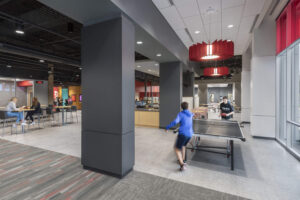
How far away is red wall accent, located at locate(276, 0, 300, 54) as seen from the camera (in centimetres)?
385

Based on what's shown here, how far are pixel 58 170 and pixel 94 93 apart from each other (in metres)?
1.93

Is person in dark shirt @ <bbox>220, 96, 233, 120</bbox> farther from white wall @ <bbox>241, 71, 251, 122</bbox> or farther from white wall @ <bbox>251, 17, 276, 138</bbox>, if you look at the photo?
white wall @ <bbox>241, 71, 251, 122</bbox>

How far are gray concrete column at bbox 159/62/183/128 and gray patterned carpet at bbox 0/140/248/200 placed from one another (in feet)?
14.7

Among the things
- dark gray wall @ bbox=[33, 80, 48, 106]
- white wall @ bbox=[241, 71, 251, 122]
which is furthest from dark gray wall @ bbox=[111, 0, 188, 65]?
dark gray wall @ bbox=[33, 80, 48, 106]

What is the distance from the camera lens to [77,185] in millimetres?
2711

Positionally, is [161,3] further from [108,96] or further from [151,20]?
[108,96]

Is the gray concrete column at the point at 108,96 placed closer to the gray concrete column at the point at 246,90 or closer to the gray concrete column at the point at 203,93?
the gray concrete column at the point at 246,90

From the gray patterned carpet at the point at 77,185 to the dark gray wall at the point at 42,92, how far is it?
12.8m

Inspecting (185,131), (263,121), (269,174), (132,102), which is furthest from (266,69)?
(132,102)

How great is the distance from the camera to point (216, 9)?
14.4ft

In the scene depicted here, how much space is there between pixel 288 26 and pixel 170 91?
4.68 metres

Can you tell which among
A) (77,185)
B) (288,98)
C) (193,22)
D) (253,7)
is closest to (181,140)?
(77,185)

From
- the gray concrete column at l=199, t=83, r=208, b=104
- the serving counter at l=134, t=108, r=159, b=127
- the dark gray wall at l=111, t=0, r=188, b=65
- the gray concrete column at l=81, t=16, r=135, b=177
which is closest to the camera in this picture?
the gray concrete column at l=81, t=16, r=135, b=177

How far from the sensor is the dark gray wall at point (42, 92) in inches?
552
